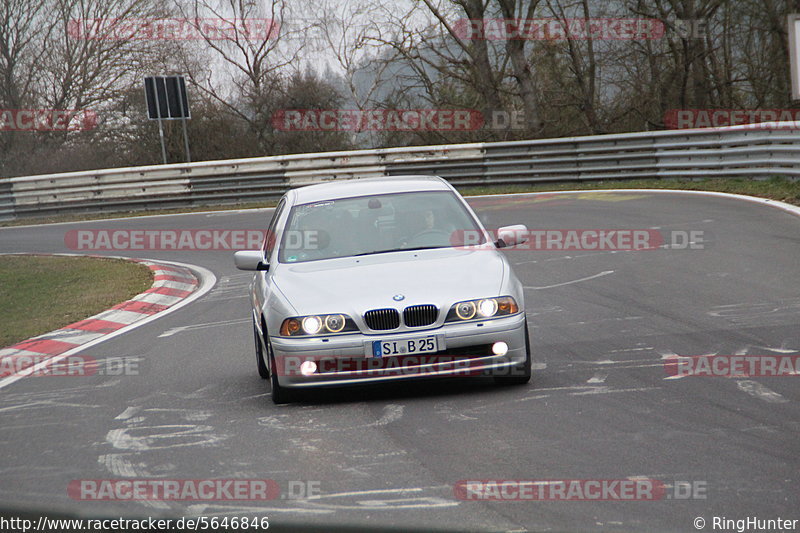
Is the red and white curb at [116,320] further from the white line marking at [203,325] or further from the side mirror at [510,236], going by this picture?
the side mirror at [510,236]

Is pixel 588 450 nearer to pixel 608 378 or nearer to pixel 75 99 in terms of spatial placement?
pixel 608 378

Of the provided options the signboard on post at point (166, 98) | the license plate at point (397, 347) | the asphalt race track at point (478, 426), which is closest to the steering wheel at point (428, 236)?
the asphalt race track at point (478, 426)

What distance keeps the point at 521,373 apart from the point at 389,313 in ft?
3.25

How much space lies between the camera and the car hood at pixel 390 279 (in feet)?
21.1

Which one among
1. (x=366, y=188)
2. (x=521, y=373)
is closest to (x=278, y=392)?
(x=521, y=373)

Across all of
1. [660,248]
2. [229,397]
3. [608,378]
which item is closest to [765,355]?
[608,378]

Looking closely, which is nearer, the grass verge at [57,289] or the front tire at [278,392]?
the front tire at [278,392]

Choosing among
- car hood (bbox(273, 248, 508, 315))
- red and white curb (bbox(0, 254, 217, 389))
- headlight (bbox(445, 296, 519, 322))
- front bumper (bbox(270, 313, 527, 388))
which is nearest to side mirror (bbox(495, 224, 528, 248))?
car hood (bbox(273, 248, 508, 315))

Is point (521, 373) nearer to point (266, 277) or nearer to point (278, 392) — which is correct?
point (278, 392)

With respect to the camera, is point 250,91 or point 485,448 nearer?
point 485,448

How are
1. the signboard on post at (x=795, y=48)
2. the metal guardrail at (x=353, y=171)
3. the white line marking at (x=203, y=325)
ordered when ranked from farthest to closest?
the metal guardrail at (x=353, y=171), the signboard on post at (x=795, y=48), the white line marking at (x=203, y=325)

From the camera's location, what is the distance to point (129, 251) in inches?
733

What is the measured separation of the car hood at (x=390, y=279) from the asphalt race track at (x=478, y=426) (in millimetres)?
186

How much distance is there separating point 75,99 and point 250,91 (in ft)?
23.1
